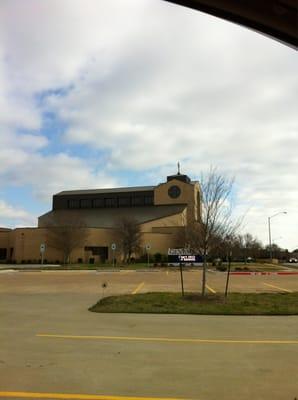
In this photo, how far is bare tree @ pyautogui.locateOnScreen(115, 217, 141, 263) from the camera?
84.6m

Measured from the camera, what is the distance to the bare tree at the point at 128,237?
84.6 m

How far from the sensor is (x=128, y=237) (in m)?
84.6

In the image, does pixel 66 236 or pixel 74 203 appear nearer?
pixel 66 236

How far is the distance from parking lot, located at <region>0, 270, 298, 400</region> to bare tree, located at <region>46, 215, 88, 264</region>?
67280mm

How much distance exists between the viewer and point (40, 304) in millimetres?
17172

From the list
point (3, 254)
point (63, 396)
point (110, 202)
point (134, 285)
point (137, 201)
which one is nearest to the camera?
point (63, 396)

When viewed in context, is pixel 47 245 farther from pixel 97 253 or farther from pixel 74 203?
pixel 74 203

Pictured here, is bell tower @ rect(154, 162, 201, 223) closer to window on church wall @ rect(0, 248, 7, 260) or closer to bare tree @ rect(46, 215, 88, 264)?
bare tree @ rect(46, 215, 88, 264)

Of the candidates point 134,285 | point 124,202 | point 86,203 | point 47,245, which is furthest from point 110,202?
point 134,285

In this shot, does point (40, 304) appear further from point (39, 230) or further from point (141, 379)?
point (39, 230)

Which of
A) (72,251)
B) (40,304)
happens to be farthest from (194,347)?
(72,251)

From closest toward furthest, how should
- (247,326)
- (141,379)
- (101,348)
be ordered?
(141,379) < (101,348) < (247,326)

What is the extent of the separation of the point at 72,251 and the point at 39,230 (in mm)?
6702

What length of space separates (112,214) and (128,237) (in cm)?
2354
